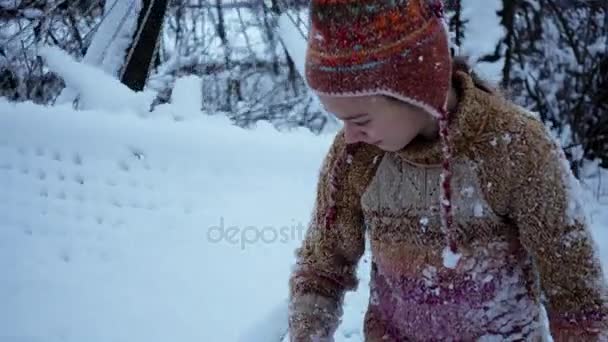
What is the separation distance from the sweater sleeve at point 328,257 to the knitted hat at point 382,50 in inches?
9.9

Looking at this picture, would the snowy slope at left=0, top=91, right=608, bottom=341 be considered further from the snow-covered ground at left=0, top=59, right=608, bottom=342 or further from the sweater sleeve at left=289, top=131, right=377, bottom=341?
the sweater sleeve at left=289, top=131, right=377, bottom=341

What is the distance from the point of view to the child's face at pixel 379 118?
1145mm

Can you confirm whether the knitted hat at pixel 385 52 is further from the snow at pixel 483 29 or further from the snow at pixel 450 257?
the snow at pixel 483 29

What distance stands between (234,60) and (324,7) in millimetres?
5674

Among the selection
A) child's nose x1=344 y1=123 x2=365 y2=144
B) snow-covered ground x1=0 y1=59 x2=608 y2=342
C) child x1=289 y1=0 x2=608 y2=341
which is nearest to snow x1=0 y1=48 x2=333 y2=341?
snow-covered ground x1=0 y1=59 x2=608 y2=342

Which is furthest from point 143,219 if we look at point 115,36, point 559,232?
point 559,232

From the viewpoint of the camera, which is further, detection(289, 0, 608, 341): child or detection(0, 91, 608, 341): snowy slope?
detection(0, 91, 608, 341): snowy slope

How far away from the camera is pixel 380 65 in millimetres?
1089

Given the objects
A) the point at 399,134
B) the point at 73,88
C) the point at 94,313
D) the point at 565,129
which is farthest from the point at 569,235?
the point at 565,129

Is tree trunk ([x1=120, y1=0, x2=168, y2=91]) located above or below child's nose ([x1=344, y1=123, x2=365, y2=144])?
below

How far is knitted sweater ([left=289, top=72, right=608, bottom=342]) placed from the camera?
115 centimetres

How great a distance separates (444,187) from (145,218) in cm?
205

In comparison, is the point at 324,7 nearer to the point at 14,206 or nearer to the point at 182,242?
the point at 182,242

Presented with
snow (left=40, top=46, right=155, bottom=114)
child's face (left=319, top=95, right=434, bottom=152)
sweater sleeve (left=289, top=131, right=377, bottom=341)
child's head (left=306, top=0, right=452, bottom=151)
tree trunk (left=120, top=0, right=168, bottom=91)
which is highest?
child's head (left=306, top=0, right=452, bottom=151)
